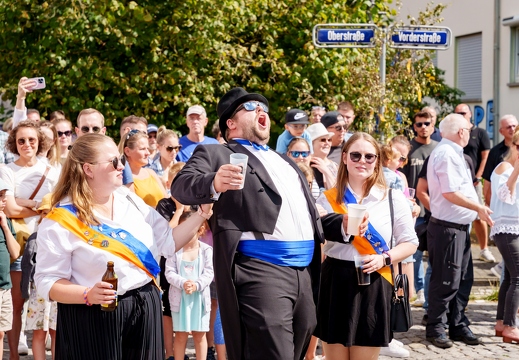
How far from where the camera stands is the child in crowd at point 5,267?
6517mm

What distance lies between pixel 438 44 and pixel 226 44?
3.86 meters

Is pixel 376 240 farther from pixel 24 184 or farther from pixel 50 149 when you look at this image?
pixel 50 149

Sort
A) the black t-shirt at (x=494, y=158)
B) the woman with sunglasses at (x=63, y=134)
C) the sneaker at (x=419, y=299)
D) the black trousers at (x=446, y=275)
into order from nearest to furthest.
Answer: the black trousers at (x=446, y=275), the woman with sunglasses at (x=63, y=134), the sneaker at (x=419, y=299), the black t-shirt at (x=494, y=158)

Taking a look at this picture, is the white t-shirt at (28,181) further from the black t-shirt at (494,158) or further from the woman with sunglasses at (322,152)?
the black t-shirt at (494,158)

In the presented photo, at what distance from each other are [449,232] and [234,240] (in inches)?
157

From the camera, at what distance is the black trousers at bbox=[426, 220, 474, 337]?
8.18m

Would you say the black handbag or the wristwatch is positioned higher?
the wristwatch

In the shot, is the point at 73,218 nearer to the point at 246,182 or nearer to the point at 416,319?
the point at 246,182

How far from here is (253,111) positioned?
506 cm

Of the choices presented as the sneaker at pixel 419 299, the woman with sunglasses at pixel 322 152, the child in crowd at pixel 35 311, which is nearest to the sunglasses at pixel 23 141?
the child in crowd at pixel 35 311

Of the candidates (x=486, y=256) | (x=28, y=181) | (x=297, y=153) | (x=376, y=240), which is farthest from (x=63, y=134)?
(x=486, y=256)

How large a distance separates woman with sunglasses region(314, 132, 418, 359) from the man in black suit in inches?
25.6

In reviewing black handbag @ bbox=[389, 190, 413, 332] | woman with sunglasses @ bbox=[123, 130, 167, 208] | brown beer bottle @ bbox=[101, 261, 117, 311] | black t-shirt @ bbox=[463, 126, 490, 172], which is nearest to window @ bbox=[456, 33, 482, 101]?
black t-shirt @ bbox=[463, 126, 490, 172]

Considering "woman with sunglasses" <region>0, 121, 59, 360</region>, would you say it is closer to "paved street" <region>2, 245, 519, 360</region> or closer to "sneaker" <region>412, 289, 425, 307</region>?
"paved street" <region>2, 245, 519, 360</region>
